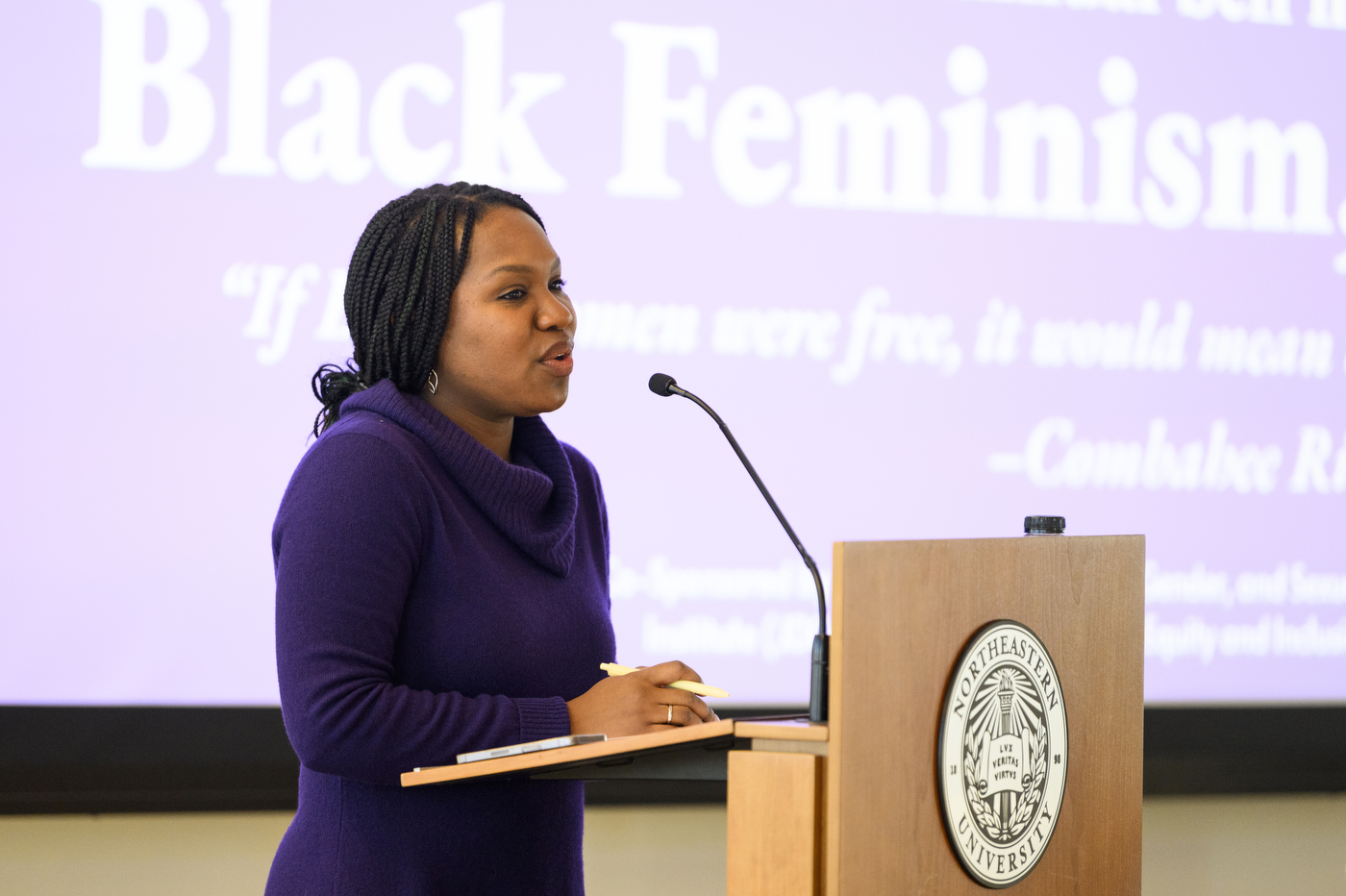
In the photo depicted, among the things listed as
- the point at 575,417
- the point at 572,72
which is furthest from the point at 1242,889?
the point at 572,72

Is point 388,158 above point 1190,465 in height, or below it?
above

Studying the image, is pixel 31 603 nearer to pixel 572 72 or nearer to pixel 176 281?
pixel 176 281

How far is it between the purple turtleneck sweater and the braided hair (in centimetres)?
6

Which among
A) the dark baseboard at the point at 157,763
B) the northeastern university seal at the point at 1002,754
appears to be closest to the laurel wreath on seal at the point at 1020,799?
the northeastern university seal at the point at 1002,754

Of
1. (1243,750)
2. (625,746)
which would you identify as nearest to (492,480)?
(625,746)

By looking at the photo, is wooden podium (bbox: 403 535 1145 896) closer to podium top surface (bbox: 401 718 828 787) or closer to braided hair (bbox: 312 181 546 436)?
podium top surface (bbox: 401 718 828 787)

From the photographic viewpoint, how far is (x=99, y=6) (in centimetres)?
251

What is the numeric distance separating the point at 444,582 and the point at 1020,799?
25.0 inches

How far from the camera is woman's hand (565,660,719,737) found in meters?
1.28

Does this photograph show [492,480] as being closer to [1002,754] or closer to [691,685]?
[691,685]

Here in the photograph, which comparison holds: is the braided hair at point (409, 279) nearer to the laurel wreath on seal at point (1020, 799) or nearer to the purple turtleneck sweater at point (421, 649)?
the purple turtleneck sweater at point (421, 649)

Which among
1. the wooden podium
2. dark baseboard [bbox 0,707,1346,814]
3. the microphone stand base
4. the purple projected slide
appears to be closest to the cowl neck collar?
the wooden podium

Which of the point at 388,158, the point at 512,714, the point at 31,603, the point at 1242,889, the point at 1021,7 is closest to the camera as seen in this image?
the point at 512,714

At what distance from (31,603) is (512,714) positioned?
1.57 m
